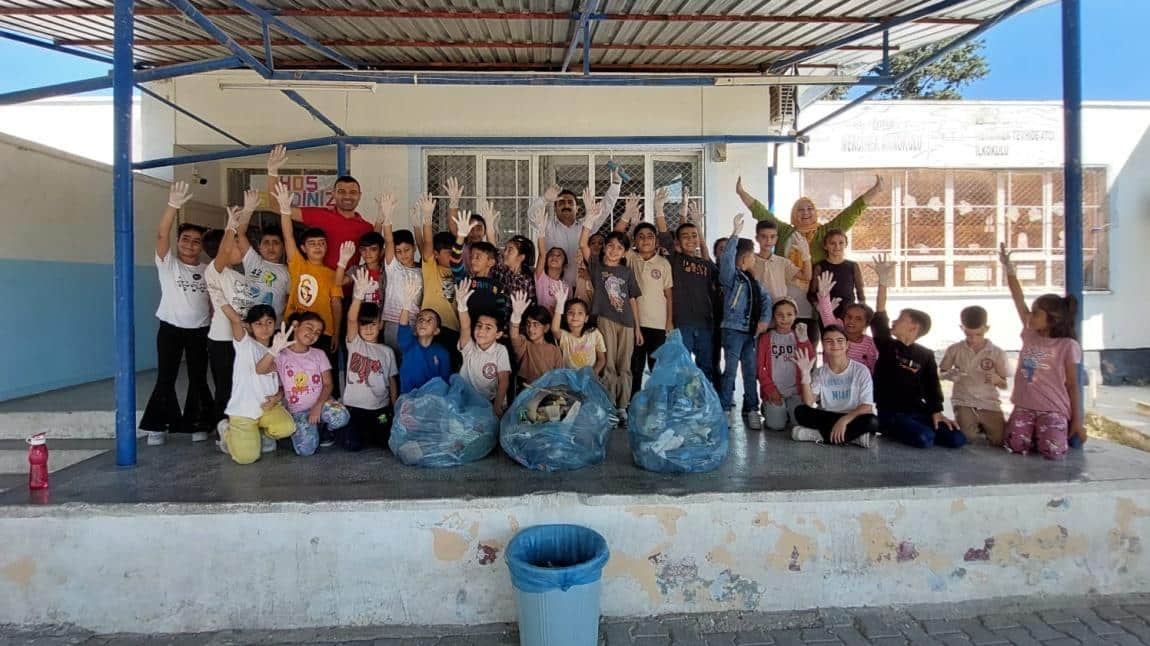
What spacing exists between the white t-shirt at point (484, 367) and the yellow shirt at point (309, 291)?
959mm

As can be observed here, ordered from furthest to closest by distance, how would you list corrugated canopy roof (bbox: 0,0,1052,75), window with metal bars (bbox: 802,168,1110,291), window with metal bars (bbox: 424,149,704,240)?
window with metal bars (bbox: 802,168,1110,291) < window with metal bars (bbox: 424,149,704,240) < corrugated canopy roof (bbox: 0,0,1052,75)

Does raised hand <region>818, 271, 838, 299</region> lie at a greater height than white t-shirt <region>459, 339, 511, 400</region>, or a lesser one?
greater

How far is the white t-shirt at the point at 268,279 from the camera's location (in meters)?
4.20

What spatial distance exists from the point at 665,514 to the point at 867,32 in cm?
419

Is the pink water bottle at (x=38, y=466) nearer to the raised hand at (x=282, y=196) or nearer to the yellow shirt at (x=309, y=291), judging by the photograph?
the yellow shirt at (x=309, y=291)

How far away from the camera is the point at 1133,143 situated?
393 inches

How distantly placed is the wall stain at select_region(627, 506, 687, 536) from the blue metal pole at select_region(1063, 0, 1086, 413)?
292cm

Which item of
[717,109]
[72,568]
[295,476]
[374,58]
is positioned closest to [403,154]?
[374,58]

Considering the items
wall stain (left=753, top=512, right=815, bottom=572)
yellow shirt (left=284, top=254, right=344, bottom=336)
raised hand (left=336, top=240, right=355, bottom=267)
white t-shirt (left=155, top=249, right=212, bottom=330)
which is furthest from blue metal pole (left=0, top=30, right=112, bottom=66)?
wall stain (left=753, top=512, right=815, bottom=572)

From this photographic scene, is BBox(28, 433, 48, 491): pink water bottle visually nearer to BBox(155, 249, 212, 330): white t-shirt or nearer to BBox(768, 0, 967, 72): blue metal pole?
BBox(155, 249, 212, 330): white t-shirt

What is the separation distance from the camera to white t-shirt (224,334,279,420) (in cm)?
367

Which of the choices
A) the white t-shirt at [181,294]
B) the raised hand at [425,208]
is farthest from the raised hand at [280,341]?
the raised hand at [425,208]

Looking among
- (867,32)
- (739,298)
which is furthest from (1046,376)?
(867,32)

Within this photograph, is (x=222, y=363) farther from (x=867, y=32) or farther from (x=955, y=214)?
(x=955, y=214)
